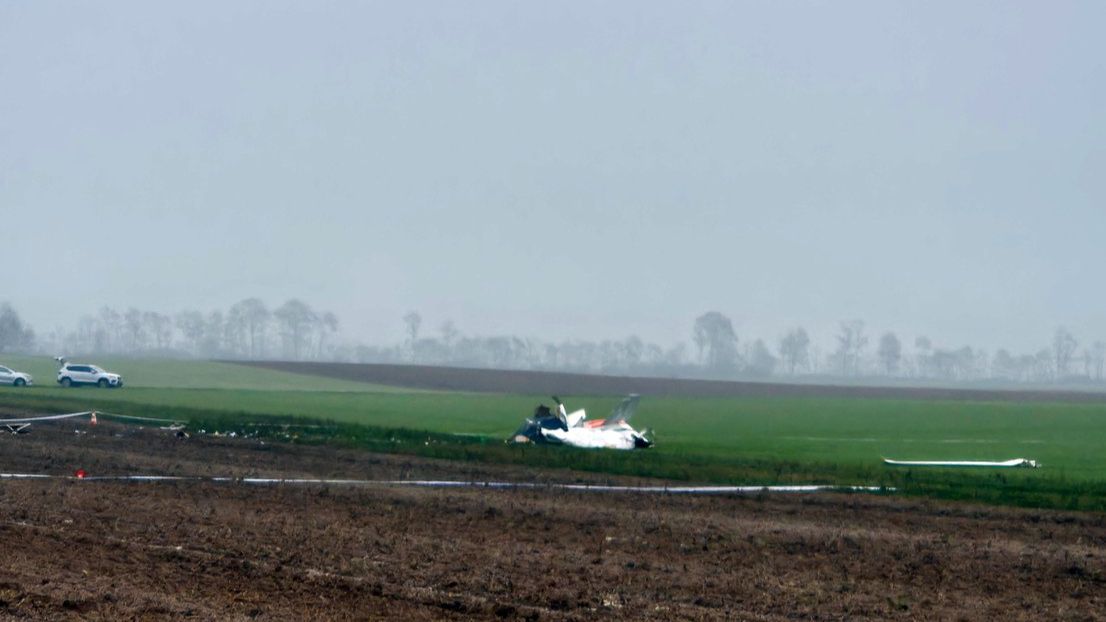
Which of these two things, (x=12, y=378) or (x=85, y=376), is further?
(x=85, y=376)

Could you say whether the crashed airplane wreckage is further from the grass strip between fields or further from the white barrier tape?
the white barrier tape

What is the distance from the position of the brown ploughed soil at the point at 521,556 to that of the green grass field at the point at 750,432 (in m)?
4.06

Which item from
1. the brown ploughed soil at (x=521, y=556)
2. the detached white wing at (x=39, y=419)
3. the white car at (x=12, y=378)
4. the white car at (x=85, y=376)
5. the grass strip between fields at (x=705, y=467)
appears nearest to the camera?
the brown ploughed soil at (x=521, y=556)

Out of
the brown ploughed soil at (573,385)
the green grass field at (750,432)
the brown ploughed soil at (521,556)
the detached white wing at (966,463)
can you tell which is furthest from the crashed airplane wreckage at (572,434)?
the brown ploughed soil at (573,385)

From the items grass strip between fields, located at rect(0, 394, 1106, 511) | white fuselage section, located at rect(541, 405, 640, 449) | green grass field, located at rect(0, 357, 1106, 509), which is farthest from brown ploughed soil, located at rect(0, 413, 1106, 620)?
white fuselage section, located at rect(541, 405, 640, 449)

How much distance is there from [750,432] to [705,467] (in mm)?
14503

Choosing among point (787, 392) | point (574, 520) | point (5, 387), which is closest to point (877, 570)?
point (574, 520)

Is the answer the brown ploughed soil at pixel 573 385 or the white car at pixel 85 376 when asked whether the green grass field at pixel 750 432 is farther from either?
the brown ploughed soil at pixel 573 385

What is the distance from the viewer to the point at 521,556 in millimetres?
13914

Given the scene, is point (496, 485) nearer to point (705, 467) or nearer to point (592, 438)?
point (705, 467)

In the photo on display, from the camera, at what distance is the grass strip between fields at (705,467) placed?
67.5 feet

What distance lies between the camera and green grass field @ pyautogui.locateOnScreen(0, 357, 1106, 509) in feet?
76.9

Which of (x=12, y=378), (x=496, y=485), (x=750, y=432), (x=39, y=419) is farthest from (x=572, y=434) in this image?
(x=12, y=378)

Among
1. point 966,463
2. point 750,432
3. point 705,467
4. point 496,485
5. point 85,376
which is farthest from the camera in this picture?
point 85,376
